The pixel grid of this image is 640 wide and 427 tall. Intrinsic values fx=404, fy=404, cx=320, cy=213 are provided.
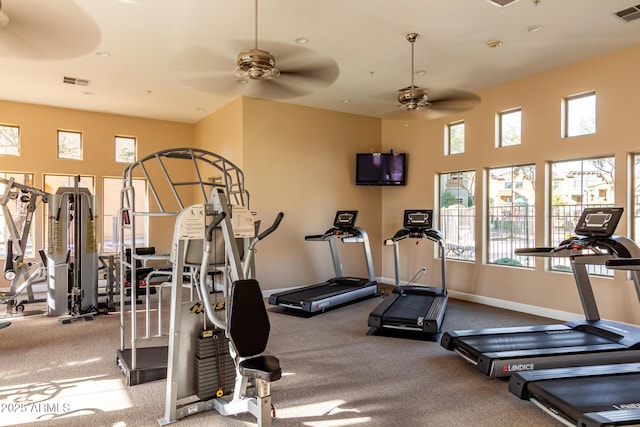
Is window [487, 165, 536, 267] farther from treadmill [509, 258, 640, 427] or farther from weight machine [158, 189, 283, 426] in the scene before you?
weight machine [158, 189, 283, 426]

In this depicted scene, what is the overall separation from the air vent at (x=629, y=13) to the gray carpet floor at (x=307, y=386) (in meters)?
3.86

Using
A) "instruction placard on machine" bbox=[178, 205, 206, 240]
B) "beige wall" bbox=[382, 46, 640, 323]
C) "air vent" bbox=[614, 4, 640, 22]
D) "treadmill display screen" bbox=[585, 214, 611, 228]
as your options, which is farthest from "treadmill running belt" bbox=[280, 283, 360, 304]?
"air vent" bbox=[614, 4, 640, 22]

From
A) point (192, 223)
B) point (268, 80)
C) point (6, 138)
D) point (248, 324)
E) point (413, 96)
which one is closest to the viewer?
point (248, 324)

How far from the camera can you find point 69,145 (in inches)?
314

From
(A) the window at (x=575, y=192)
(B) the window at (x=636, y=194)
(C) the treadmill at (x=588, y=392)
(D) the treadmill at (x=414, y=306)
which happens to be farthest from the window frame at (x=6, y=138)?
(B) the window at (x=636, y=194)

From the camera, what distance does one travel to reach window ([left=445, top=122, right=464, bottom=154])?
7.06 meters

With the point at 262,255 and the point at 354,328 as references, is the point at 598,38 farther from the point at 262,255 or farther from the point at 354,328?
the point at 262,255

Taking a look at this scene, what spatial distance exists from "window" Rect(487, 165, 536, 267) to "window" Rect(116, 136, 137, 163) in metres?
7.05

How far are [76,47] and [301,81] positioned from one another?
9.13 feet

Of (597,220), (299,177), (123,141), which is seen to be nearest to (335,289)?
(299,177)

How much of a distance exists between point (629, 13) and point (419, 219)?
11.7ft

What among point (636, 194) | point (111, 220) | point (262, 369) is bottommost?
point (262, 369)

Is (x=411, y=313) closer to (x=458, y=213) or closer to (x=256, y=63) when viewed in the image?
(x=458, y=213)

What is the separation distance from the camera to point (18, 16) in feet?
13.2
